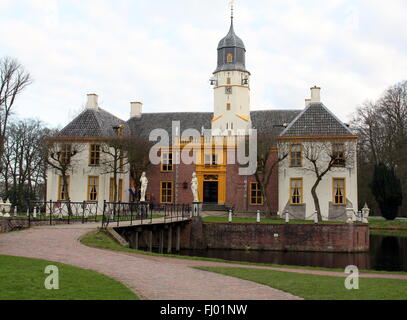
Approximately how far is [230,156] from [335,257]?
14032 millimetres

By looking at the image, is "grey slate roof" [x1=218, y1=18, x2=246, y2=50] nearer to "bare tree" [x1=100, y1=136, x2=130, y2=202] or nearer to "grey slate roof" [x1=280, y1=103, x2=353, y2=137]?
"grey slate roof" [x1=280, y1=103, x2=353, y2=137]

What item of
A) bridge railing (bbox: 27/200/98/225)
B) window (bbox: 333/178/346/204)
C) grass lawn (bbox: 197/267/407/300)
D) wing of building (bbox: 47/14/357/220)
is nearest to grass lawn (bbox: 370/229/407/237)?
wing of building (bbox: 47/14/357/220)

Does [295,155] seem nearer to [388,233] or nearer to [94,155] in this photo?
[388,233]

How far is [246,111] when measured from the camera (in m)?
38.6

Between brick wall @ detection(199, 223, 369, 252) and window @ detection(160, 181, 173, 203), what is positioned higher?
window @ detection(160, 181, 173, 203)

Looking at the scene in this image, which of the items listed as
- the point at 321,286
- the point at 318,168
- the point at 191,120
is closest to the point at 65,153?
the point at 191,120

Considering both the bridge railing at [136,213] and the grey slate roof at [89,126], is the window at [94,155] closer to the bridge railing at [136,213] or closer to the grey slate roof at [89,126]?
the grey slate roof at [89,126]

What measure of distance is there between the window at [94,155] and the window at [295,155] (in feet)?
46.7

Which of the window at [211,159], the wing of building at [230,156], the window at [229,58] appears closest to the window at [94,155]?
the wing of building at [230,156]

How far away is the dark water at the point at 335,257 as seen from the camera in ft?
65.3

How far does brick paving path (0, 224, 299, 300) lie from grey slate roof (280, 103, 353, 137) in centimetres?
1975

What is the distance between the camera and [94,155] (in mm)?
33812

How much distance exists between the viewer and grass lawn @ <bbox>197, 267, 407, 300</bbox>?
8566 millimetres
